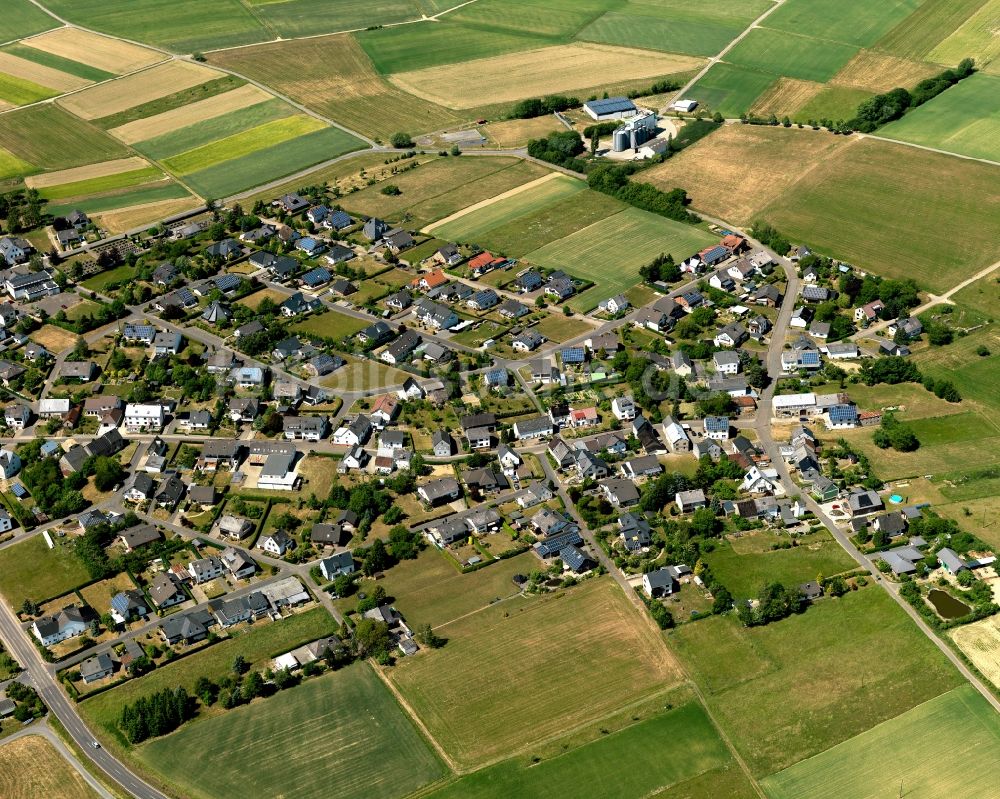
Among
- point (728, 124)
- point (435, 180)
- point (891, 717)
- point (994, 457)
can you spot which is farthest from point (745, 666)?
point (728, 124)

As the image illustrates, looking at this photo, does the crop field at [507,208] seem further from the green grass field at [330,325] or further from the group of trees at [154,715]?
the group of trees at [154,715]

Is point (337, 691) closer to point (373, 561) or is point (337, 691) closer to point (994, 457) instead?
point (373, 561)

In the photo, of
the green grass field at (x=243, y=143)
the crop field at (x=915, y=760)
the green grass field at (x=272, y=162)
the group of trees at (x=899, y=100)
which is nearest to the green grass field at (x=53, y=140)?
the green grass field at (x=243, y=143)

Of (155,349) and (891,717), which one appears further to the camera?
(155,349)

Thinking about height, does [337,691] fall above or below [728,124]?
below

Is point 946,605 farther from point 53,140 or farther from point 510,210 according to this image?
point 53,140
